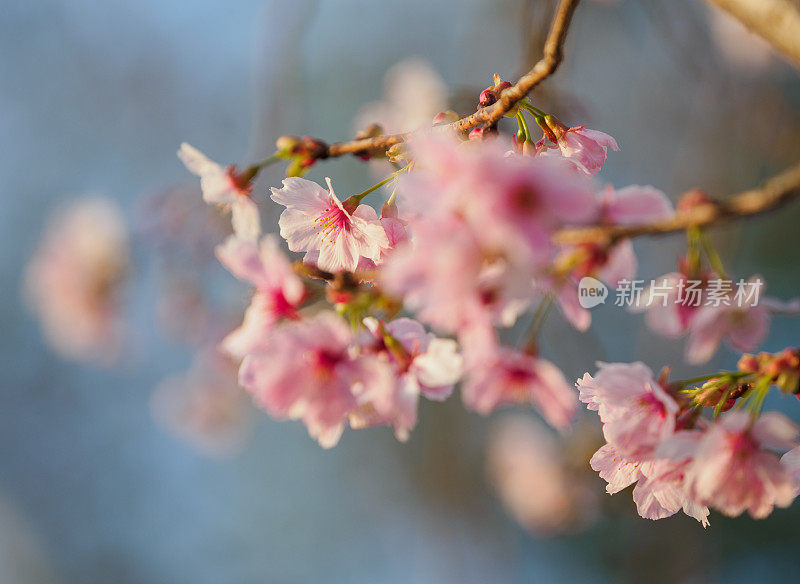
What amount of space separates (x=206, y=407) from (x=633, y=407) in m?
2.44

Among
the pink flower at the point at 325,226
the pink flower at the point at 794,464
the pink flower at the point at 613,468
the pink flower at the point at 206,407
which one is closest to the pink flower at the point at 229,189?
the pink flower at the point at 325,226

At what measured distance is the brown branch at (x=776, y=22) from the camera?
1.58ft

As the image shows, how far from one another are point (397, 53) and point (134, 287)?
11.8 feet

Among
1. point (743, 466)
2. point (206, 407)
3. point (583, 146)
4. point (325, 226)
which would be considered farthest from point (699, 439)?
point (206, 407)

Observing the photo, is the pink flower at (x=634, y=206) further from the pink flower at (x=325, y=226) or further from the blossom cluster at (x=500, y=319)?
the pink flower at (x=325, y=226)

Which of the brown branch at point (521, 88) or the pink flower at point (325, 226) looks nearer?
the brown branch at point (521, 88)

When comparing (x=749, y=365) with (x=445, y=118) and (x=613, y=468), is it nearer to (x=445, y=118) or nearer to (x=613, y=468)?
(x=613, y=468)

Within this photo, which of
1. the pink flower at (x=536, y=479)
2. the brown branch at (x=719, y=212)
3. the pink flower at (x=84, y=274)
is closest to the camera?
the brown branch at (x=719, y=212)

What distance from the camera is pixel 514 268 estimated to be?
46 centimetres

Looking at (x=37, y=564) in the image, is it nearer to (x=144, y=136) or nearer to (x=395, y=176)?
(x=144, y=136)

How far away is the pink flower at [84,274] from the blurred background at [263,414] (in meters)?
0.52

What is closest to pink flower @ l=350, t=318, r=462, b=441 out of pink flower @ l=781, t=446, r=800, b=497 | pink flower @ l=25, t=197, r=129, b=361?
pink flower @ l=781, t=446, r=800, b=497

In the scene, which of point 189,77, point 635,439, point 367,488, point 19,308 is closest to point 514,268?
point 635,439

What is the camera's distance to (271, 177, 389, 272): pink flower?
0.74m
